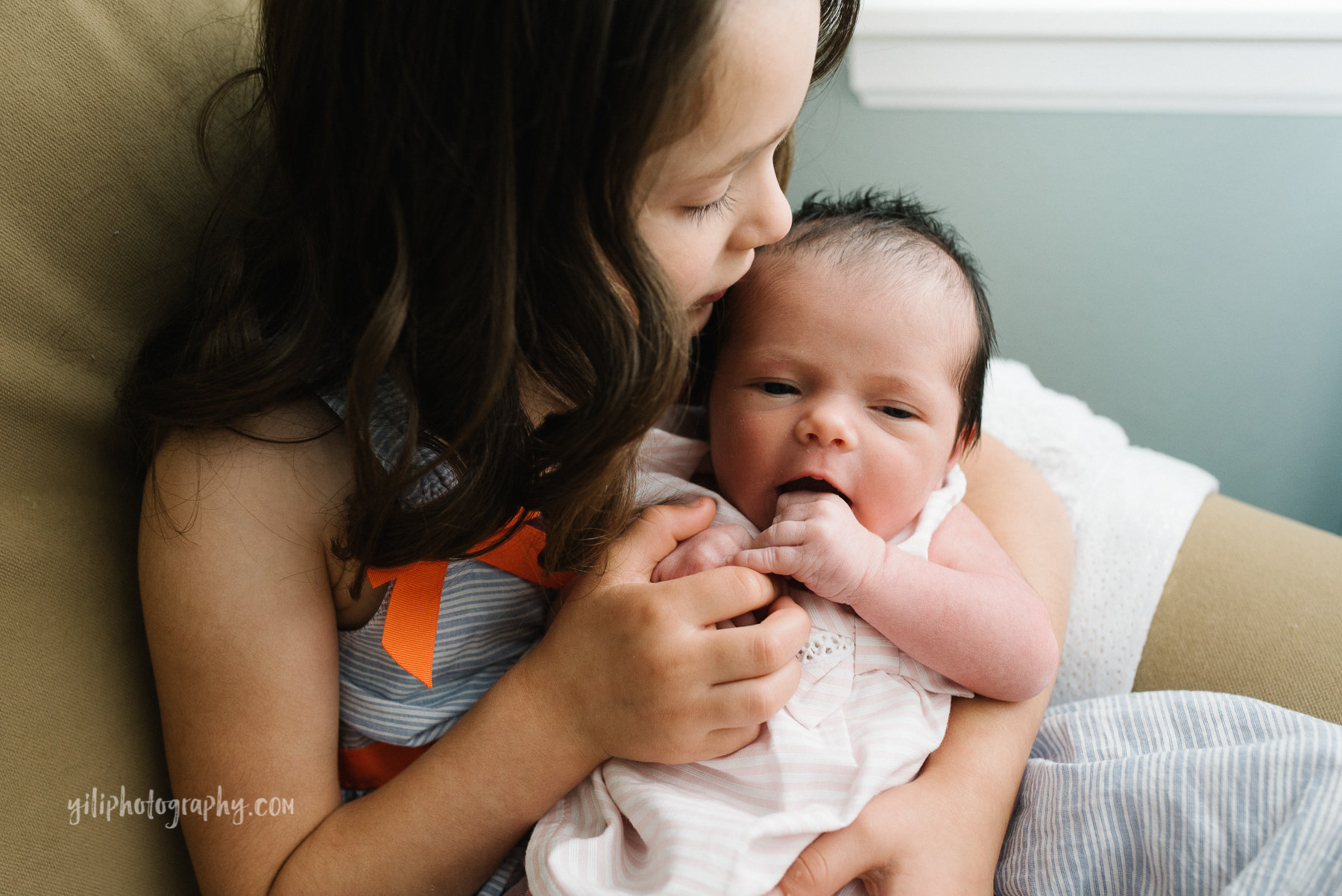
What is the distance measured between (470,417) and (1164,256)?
1.35 m

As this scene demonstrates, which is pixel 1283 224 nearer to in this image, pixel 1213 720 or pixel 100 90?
pixel 1213 720

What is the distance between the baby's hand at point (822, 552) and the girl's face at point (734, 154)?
19cm

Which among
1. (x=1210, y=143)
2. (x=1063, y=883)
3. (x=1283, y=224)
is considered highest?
(x=1210, y=143)

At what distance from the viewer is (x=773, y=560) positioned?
67 cm

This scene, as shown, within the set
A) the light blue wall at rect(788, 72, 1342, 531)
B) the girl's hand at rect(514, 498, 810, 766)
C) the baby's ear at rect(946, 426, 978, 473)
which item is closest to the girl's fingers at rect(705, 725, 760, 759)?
the girl's hand at rect(514, 498, 810, 766)

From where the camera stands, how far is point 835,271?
2.51 feet

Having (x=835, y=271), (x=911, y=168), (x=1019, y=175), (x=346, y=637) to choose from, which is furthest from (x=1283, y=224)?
(x=346, y=637)

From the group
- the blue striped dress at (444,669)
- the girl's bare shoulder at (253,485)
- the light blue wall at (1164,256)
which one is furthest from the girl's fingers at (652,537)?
the light blue wall at (1164,256)

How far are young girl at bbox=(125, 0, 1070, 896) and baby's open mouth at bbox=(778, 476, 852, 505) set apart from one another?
95 mm

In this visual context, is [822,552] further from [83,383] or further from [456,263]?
[83,383]

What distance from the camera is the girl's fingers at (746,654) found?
611 millimetres

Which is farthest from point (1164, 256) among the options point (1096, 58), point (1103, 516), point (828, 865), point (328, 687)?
point (328, 687)

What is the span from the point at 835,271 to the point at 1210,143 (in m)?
1.02

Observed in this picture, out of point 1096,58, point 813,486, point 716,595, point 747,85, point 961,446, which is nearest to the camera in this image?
point 747,85
